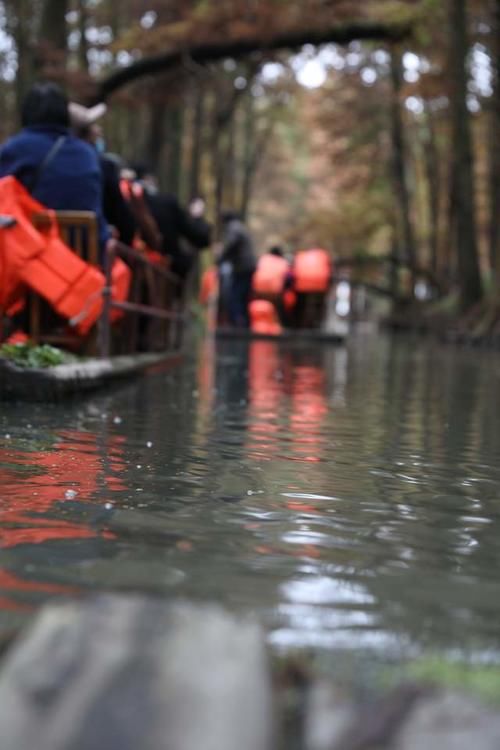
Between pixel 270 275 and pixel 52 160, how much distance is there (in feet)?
42.6

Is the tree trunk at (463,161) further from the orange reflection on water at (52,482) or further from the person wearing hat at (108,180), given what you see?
the orange reflection on water at (52,482)

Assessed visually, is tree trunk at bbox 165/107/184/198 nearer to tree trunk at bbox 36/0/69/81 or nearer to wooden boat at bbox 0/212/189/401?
tree trunk at bbox 36/0/69/81

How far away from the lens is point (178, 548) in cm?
316

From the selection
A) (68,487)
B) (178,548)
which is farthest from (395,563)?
(68,487)

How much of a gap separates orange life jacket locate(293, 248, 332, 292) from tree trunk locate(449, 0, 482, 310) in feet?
11.4

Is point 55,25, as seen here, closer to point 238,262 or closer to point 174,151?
point 238,262

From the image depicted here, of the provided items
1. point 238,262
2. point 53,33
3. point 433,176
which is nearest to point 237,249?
point 238,262

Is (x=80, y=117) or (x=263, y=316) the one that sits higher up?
(x=80, y=117)

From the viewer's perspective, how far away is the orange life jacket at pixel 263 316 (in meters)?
21.7

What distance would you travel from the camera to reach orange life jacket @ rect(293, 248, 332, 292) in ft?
72.4

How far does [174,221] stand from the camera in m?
12.6

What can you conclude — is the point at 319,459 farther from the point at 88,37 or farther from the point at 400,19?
the point at 88,37

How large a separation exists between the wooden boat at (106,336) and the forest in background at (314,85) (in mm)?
9596

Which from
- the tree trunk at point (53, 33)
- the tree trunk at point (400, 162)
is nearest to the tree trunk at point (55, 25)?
the tree trunk at point (53, 33)
